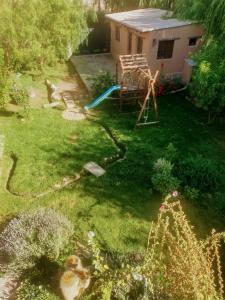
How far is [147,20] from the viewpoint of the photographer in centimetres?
1822

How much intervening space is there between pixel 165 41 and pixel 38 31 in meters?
7.24

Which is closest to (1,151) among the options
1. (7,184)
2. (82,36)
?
(7,184)

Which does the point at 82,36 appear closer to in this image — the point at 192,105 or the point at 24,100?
the point at 24,100

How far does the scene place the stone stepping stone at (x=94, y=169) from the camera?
10320mm

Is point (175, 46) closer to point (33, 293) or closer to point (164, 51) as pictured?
point (164, 51)

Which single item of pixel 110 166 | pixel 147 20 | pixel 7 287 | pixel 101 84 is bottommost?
pixel 7 287

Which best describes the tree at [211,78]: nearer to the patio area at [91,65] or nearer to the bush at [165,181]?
the bush at [165,181]

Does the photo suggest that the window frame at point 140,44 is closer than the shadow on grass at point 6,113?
No

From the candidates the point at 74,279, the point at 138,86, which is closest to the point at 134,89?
the point at 138,86

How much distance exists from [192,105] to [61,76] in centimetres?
869

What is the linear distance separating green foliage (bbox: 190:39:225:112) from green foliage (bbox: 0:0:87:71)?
325 inches

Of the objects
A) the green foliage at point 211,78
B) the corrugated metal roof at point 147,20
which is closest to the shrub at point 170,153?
the green foliage at point 211,78

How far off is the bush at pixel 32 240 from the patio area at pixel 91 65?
11.7 m

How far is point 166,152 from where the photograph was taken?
1127cm
